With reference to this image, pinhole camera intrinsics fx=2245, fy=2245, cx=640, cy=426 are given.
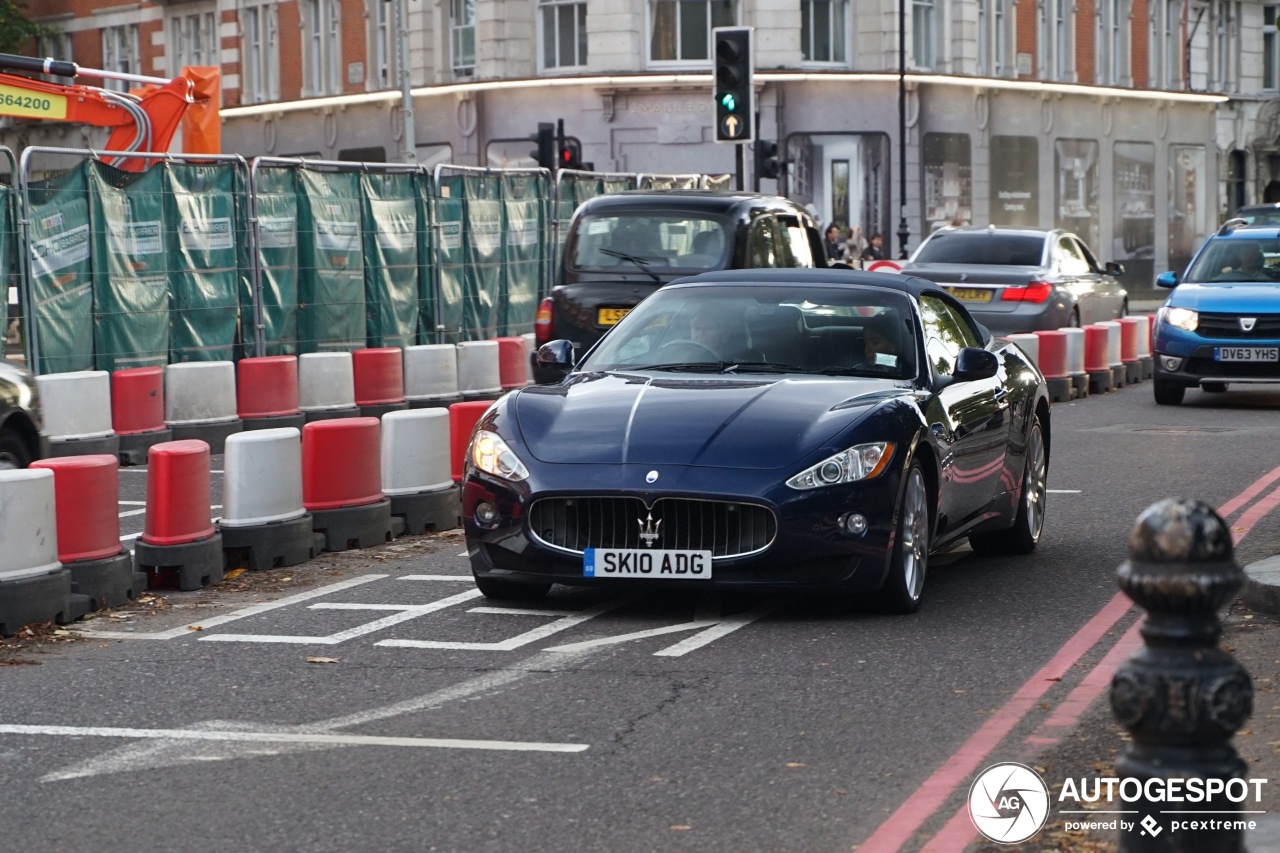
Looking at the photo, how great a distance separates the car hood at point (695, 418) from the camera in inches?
341

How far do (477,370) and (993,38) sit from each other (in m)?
33.8

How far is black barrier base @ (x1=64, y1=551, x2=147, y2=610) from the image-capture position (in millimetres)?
9219

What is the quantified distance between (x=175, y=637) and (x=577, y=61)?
135 ft

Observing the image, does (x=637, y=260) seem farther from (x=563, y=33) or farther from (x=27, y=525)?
(x=563, y=33)

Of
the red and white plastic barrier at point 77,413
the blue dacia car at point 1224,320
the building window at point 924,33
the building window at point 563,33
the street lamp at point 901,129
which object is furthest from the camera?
the building window at point 924,33

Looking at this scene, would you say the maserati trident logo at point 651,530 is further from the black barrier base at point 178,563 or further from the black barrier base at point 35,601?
the black barrier base at point 178,563

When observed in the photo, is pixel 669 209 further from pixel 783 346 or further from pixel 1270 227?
pixel 783 346

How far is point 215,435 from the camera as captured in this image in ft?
56.9

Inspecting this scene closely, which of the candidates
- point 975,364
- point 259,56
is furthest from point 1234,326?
point 259,56

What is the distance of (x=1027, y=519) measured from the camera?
10930 millimetres

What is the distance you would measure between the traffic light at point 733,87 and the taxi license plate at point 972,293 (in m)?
3.26

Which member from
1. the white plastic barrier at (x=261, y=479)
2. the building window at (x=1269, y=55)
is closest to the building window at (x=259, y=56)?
the building window at (x=1269, y=55)

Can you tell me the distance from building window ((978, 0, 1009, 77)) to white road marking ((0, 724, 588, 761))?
46356 mm

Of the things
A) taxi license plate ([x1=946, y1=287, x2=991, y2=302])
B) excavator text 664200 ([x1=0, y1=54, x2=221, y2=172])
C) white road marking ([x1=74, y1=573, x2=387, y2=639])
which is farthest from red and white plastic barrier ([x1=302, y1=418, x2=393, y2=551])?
excavator text 664200 ([x1=0, y1=54, x2=221, y2=172])
